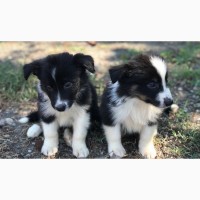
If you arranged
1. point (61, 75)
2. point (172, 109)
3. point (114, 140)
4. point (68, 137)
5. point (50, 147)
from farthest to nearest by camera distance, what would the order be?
point (172, 109) < point (68, 137) < point (50, 147) < point (114, 140) < point (61, 75)

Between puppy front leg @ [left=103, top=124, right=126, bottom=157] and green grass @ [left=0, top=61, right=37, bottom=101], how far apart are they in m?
1.76

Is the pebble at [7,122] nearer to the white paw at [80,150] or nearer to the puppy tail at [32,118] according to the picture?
the puppy tail at [32,118]

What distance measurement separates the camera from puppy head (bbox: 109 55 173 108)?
512 centimetres

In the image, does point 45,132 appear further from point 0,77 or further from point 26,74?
point 0,77

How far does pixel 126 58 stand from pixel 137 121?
2.77 m

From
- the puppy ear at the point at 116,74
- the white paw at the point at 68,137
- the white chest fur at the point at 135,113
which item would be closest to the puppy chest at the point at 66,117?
the white paw at the point at 68,137

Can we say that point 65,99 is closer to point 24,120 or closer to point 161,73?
point 161,73

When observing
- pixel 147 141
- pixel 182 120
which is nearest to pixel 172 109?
pixel 182 120

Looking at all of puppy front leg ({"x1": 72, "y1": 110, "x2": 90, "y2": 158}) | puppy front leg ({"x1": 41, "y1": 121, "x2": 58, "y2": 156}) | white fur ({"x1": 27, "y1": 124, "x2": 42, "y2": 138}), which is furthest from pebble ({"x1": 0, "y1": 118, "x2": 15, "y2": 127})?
puppy front leg ({"x1": 72, "y1": 110, "x2": 90, "y2": 158})

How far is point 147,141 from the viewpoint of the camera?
567 cm

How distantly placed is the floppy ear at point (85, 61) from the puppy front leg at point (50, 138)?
2.67ft

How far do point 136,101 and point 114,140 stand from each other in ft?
1.76

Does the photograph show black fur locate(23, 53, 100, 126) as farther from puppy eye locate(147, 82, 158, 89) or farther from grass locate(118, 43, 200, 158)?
grass locate(118, 43, 200, 158)

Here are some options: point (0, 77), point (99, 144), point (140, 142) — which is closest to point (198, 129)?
point (140, 142)
